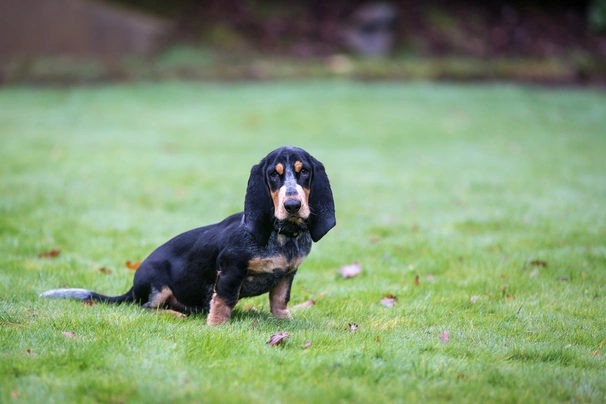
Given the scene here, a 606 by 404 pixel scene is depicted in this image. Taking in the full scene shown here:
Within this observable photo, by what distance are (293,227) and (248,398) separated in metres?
1.47

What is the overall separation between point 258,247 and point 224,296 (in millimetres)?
423

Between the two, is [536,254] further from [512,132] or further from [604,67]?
[604,67]

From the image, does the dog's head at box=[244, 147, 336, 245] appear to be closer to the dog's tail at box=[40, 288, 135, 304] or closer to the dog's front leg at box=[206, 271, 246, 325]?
→ the dog's front leg at box=[206, 271, 246, 325]

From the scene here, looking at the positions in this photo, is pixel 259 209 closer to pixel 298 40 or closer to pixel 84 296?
pixel 84 296

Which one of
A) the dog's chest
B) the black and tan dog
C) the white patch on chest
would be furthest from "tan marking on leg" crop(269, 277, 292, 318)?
the white patch on chest

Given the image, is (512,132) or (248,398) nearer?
(248,398)

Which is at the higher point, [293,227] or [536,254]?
[293,227]

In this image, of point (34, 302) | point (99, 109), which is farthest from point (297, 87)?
point (34, 302)

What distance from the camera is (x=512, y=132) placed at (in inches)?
642

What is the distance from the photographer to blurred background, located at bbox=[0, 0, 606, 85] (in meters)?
21.8

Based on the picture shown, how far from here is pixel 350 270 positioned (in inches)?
249

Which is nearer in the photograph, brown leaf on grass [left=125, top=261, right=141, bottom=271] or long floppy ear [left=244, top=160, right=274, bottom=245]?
long floppy ear [left=244, top=160, right=274, bottom=245]

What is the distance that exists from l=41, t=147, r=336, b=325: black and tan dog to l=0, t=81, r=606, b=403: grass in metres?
0.22

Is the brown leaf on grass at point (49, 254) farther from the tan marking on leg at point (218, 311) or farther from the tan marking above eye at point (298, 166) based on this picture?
the tan marking above eye at point (298, 166)
